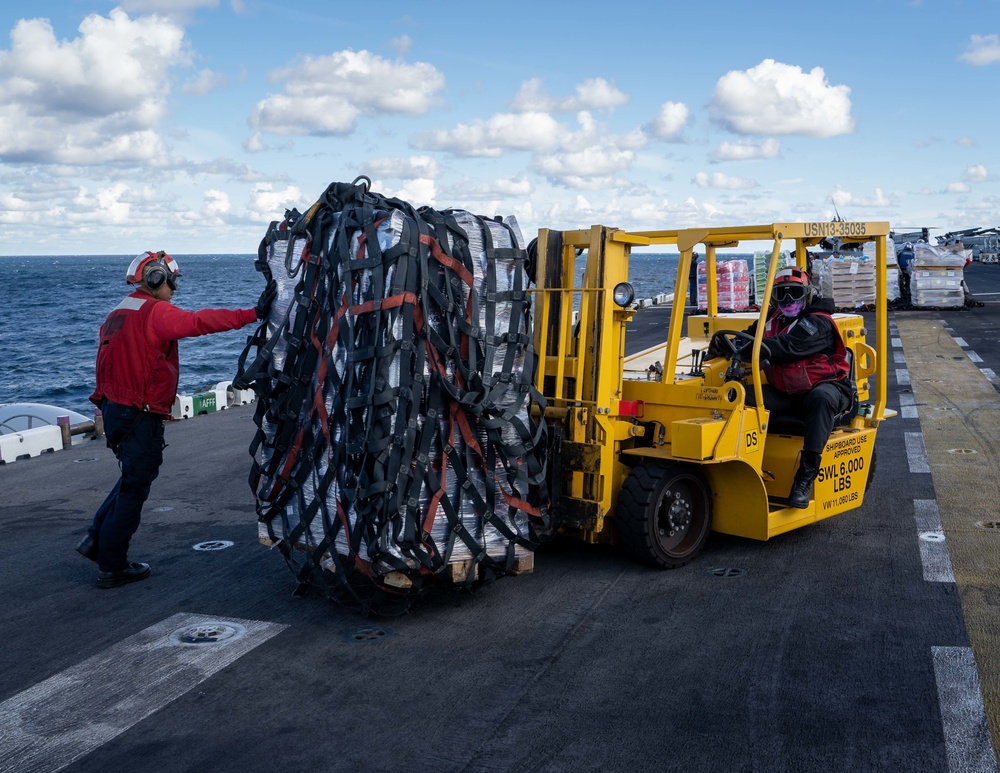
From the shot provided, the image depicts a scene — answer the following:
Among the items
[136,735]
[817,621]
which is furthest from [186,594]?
[817,621]

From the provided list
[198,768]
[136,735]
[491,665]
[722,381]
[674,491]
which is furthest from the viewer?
[722,381]

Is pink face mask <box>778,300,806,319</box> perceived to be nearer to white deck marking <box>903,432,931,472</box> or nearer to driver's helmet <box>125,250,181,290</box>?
white deck marking <box>903,432,931,472</box>

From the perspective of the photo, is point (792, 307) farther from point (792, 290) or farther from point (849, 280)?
point (849, 280)

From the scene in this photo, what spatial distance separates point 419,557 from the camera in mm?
5754

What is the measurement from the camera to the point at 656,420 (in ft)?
24.3

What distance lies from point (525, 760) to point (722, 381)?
421 centimetres

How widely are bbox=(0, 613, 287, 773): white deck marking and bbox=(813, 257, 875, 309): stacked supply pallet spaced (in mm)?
30826

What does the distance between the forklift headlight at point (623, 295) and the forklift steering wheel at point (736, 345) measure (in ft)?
3.12

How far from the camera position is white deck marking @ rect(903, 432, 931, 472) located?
409 inches

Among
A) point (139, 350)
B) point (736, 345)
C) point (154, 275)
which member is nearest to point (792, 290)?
point (736, 345)

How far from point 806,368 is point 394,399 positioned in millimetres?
3608

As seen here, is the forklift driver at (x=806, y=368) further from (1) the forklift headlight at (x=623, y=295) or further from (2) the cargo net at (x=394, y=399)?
(2) the cargo net at (x=394, y=399)

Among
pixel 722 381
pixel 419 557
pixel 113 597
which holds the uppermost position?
pixel 722 381

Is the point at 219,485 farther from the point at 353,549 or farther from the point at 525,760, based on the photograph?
the point at 525,760
